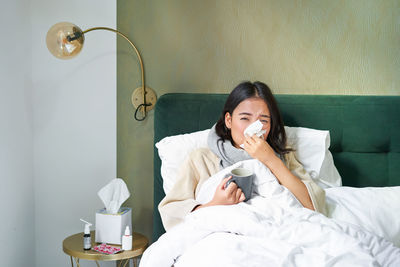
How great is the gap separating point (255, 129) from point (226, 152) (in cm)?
16

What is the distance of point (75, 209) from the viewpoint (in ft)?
7.48

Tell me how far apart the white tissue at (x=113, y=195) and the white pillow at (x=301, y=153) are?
0.24 meters

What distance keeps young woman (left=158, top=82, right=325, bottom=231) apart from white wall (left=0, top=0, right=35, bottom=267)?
2.79ft

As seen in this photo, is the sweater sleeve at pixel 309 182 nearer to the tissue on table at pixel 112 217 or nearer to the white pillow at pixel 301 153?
the white pillow at pixel 301 153

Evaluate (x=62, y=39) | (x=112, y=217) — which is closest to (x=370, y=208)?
(x=112, y=217)

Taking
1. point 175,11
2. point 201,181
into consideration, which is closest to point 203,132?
point 201,181

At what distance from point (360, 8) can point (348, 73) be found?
1.15 ft

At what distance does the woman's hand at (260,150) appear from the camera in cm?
171

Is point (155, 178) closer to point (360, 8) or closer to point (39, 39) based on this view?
point (39, 39)

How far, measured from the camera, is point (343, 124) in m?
2.03

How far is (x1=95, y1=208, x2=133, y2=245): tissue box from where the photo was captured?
1.96 metres

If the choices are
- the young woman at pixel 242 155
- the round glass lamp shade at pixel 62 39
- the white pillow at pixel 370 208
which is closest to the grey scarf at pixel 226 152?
the young woman at pixel 242 155

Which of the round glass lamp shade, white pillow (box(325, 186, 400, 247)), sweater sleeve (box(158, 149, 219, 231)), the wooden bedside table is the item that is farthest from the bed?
the round glass lamp shade

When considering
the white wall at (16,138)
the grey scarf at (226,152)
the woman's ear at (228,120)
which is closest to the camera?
the grey scarf at (226,152)
